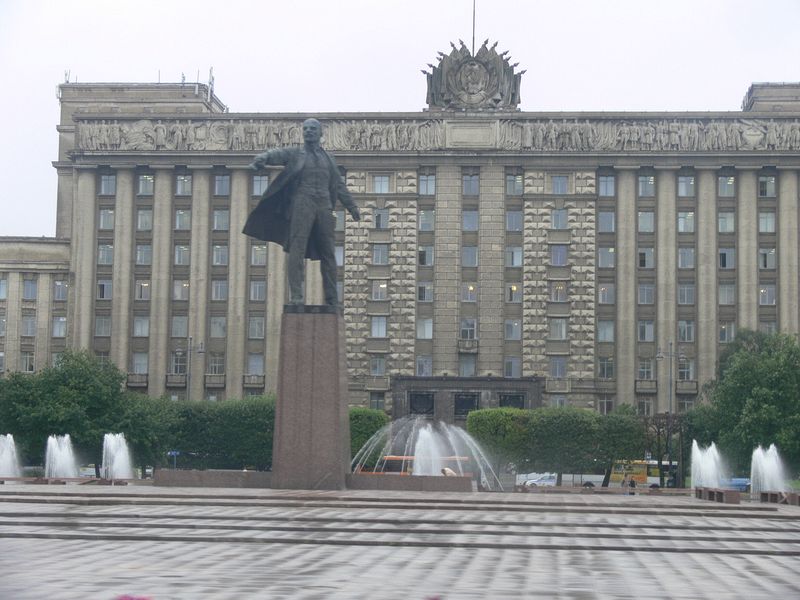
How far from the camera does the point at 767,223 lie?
83.2m

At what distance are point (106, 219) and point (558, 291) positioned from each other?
30.0 m

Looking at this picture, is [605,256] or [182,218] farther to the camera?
[182,218]

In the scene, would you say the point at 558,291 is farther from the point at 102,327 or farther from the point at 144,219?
the point at 102,327

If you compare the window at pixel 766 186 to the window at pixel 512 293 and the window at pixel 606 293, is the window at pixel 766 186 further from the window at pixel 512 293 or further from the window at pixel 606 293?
the window at pixel 512 293

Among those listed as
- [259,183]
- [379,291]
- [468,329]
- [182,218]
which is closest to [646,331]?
[468,329]

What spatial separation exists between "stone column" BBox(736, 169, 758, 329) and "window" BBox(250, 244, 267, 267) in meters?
30.2

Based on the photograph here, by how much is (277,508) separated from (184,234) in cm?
6051

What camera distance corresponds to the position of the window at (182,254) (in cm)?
8562

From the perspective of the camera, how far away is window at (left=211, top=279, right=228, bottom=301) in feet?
279

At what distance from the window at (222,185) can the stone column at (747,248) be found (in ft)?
108

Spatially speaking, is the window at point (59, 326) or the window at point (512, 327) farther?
the window at point (59, 326)

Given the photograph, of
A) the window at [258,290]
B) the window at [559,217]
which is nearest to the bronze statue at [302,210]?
the window at [559,217]

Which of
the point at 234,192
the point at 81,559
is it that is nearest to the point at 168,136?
the point at 234,192

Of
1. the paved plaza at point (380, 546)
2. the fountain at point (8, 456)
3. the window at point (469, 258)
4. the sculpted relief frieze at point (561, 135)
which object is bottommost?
the fountain at point (8, 456)
